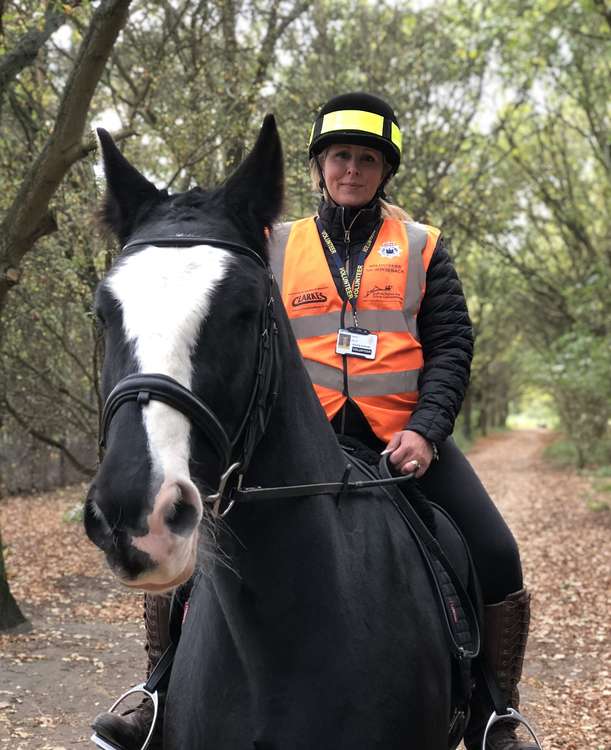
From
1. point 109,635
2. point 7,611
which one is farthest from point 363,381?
point 109,635

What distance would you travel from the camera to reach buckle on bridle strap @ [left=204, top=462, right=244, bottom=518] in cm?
220

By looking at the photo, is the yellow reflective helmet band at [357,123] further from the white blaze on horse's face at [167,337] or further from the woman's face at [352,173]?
the white blaze on horse's face at [167,337]

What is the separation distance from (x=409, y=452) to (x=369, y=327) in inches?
23.6

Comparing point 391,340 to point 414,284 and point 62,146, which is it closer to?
point 414,284

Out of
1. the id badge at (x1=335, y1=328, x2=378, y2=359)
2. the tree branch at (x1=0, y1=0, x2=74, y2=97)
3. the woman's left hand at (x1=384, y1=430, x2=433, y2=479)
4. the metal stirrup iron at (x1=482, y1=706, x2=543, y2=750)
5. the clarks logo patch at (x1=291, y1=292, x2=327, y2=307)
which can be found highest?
the tree branch at (x1=0, y1=0, x2=74, y2=97)

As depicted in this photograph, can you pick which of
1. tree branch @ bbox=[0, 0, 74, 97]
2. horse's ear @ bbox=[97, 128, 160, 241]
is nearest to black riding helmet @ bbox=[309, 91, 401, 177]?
horse's ear @ bbox=[97, 128, 160, 241]

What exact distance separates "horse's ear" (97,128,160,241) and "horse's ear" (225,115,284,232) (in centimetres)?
30

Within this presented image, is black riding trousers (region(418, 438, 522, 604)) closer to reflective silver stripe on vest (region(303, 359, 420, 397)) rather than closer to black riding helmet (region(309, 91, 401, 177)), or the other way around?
reflective silver stripe on vest (region(303, 359, 420, 397))

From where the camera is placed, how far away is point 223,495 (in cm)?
233

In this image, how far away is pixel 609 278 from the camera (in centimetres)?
1689

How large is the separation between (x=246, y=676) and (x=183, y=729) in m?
0.42

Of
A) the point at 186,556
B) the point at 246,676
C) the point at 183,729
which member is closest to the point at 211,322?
the point at 186,556

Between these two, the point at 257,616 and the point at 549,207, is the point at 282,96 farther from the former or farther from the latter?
the point at 549,207

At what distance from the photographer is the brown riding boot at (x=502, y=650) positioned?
3600mm
